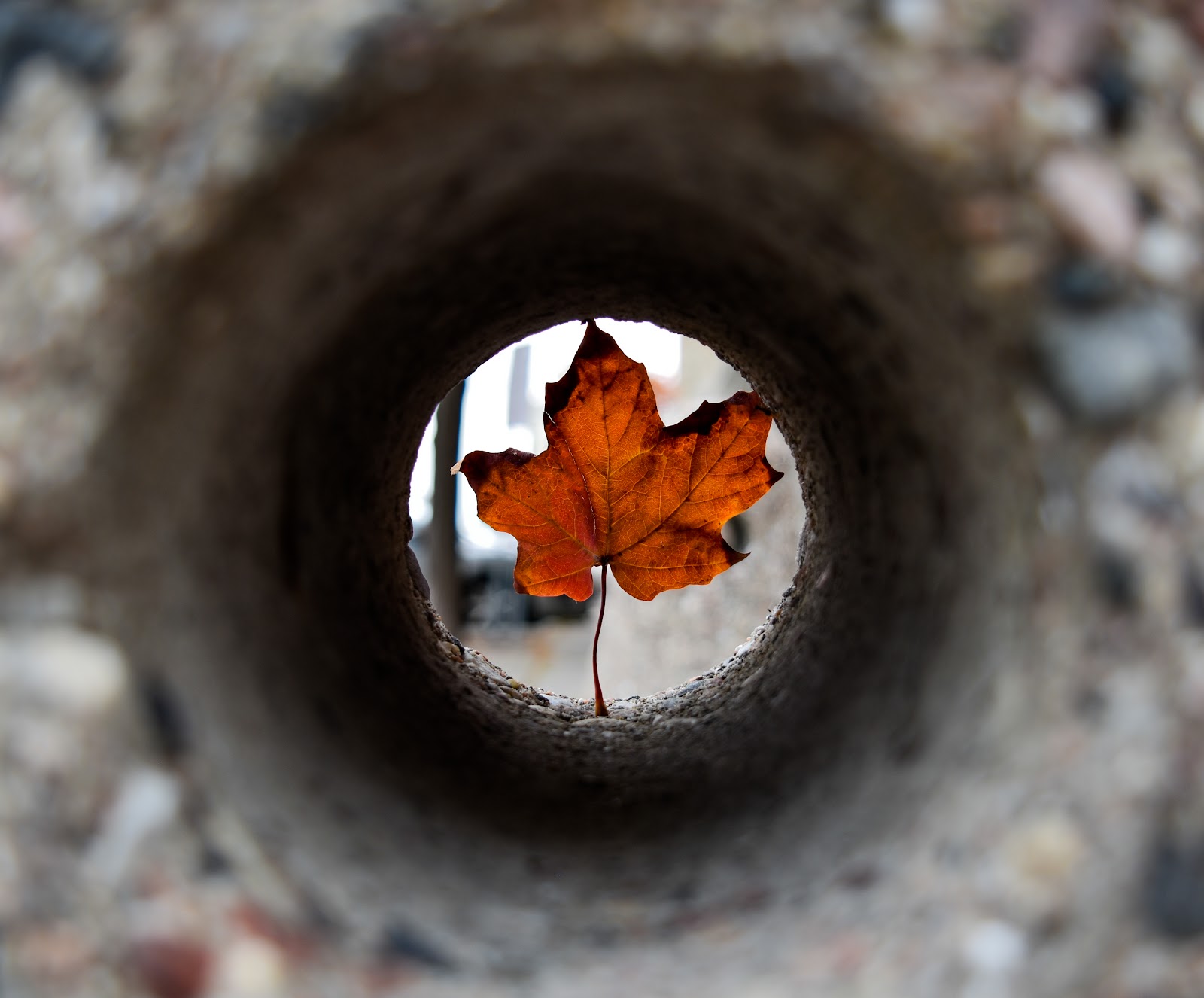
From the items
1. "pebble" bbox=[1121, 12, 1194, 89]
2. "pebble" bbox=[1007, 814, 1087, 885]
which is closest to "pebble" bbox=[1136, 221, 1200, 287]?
"pebble" bbox=[1121, 12, 1194, 89]

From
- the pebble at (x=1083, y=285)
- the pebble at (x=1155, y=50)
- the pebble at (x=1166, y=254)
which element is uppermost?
the pebble at (x=1155, y=50)

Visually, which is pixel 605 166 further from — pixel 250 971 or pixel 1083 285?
pixel 250 971

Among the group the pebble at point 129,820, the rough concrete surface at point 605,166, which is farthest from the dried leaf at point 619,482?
the pebble at point 129,820

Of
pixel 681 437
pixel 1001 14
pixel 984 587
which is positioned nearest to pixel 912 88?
pixel 1001 14

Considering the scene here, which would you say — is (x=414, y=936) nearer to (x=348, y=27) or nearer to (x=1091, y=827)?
(x=1091, y=827)

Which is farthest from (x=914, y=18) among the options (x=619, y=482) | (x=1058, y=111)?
(x=619, y=482)

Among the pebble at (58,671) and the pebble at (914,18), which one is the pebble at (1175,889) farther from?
the pebble at (58,671)
